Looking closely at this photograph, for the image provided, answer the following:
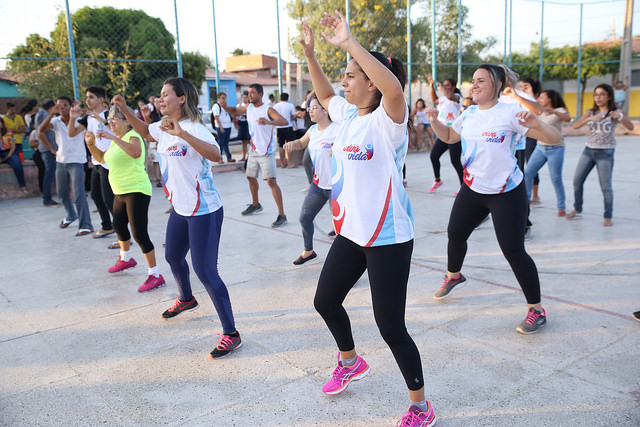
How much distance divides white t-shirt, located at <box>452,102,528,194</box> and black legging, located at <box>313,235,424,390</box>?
1626mm

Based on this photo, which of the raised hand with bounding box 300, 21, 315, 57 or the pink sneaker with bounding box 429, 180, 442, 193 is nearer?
the raised hand with bounding box 300, 21, 315, 57

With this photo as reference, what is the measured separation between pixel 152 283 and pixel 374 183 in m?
3.17

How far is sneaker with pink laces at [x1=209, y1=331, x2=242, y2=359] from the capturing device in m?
3.59

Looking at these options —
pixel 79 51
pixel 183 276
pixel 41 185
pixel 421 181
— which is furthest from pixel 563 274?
pixel 79 51

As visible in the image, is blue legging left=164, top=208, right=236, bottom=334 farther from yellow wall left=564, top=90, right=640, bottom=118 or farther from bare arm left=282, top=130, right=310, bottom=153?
yellow wall left=564, top=90, right=640, bottom=118

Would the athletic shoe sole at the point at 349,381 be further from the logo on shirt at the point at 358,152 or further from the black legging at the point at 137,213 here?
the black legging at the point at 137,213

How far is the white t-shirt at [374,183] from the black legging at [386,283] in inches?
2.7

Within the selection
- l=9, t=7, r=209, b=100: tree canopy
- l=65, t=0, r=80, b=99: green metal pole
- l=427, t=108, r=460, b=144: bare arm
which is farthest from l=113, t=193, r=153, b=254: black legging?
l=9, t=7, r=209, b=100: tree canopy

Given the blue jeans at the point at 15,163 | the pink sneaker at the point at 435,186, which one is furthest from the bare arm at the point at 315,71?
the blue jeans at the point at 15,163

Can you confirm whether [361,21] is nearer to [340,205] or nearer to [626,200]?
[626,200]

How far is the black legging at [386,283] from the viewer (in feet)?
8.54

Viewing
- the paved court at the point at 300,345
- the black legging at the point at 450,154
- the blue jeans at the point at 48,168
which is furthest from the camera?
the blue jeans at the point at 48,168

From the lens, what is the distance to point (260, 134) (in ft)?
27.0

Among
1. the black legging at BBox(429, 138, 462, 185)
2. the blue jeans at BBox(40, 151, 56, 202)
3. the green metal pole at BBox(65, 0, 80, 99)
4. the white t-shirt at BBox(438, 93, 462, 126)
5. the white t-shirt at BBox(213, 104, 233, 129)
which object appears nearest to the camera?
the black legging at BBox(429, 138, 462, 185)
